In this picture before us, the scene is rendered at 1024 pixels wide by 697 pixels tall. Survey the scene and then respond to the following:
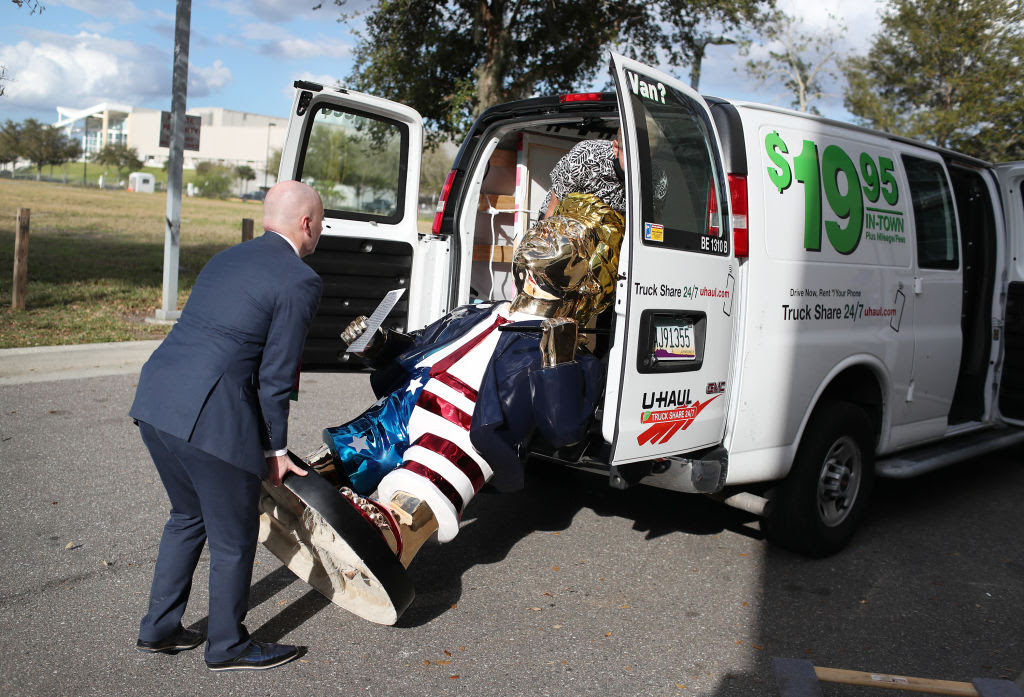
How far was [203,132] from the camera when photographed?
450ft

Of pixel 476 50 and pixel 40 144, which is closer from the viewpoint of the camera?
pixel 476 50

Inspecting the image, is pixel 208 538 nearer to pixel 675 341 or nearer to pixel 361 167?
pixel 675 341

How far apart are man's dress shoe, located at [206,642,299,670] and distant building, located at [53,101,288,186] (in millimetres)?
109881

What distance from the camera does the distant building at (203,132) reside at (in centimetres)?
12825

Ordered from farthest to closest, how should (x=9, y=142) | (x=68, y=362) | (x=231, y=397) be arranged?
(x=9, y=142), (x=68, y=362), (x=231, y=397)

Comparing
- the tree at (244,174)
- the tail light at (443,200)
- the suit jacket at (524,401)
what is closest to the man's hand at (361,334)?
the suit jacket at (524,401)

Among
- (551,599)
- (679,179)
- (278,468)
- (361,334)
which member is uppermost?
(679,179)

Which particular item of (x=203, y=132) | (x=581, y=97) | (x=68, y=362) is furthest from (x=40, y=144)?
(x=581, y=97)

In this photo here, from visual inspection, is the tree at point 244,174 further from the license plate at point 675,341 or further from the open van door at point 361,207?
the license plate at point 675,341

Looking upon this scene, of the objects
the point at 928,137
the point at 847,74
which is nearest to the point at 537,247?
the point at 928,137

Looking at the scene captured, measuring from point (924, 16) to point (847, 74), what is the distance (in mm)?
4377

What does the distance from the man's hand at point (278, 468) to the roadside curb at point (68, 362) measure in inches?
199

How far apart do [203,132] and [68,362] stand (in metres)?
141

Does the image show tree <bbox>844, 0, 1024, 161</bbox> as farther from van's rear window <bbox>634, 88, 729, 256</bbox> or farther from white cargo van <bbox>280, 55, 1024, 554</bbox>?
van's rear window <bbox>634, 88, 729, 256</bbox>
